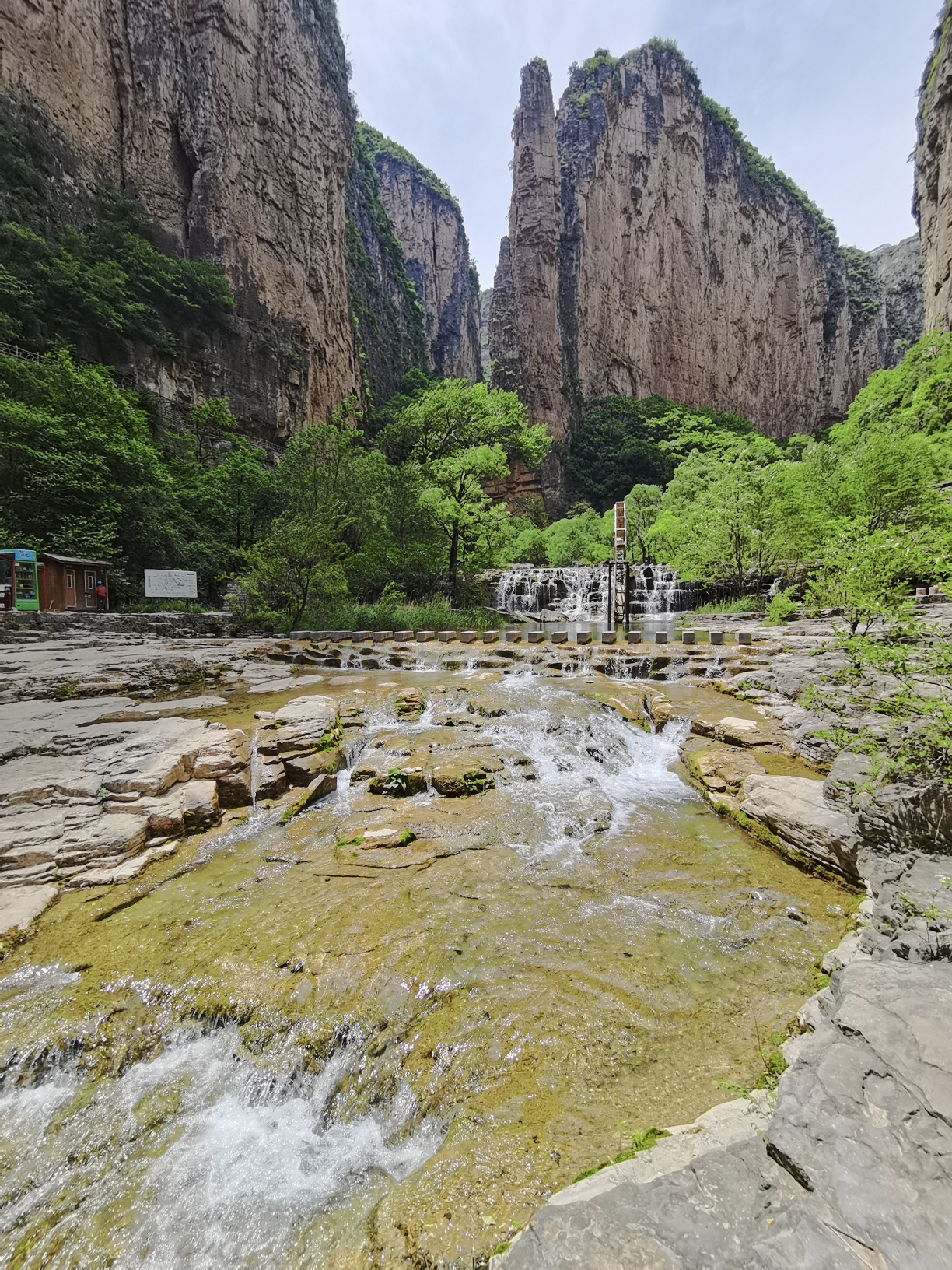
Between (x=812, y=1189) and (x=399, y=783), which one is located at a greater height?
(x=812, y=1189)

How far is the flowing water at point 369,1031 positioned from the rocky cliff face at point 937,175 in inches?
1208

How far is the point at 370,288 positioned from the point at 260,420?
20.3m

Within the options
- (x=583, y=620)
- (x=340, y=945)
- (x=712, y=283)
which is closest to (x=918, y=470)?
(x=583, y=620)

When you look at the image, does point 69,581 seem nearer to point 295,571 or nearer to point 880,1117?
point 295,571

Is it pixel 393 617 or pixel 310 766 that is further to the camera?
pixel 393 617

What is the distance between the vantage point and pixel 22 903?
3.21m

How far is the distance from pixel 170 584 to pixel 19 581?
329 centimetres

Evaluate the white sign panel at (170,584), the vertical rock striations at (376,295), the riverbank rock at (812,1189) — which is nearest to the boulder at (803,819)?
the riverbank rock at (812,1189)

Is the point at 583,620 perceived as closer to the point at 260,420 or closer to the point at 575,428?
the point at 260,420

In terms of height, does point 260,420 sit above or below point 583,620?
above

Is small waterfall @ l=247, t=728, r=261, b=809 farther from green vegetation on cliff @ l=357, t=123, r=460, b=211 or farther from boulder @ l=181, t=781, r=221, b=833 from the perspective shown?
green vegetation on cliff @ l=357, t=123, r=460, b=211

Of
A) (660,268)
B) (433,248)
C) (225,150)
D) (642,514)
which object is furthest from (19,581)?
(433,248)

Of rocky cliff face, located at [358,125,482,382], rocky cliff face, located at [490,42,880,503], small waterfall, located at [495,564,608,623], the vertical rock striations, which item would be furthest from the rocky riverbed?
rocky cliff face, located at [358,125,482,382]

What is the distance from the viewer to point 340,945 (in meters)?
2.99
